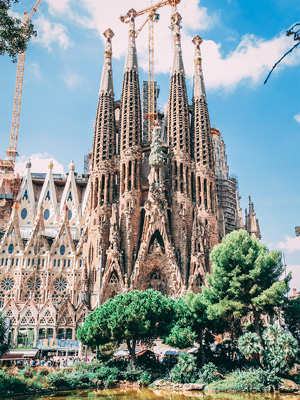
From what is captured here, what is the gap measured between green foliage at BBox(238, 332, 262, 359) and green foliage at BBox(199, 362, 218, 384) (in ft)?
7.85

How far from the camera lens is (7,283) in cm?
4881

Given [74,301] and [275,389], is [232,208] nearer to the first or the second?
[74,301]

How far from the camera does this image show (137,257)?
148 ft

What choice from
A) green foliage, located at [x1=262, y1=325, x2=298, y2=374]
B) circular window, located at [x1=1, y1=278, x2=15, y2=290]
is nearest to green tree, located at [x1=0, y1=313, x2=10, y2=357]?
green foliage, located at [x1=262, y1=325, x2=298, y2=374]

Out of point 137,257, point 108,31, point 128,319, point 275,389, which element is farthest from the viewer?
point 108,31

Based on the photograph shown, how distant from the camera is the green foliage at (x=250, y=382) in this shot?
23.5 meters

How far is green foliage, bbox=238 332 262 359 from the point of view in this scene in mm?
24875

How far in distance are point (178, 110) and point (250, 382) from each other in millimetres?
36799

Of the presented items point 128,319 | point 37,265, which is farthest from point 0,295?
point 128,319

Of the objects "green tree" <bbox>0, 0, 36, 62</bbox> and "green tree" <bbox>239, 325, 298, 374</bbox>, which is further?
"green tree" <bbox>239, 325, 298, 374</bbox>

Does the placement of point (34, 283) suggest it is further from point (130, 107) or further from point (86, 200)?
point (130, 107)

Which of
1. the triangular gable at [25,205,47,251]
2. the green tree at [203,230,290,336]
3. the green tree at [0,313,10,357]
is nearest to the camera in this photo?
the green tree at [0,313,10,357]

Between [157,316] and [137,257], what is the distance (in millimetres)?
16917

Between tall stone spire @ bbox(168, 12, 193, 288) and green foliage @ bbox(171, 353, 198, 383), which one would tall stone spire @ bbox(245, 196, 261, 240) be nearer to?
tall stone spire @ bbox(168, 12, 193, 288)
